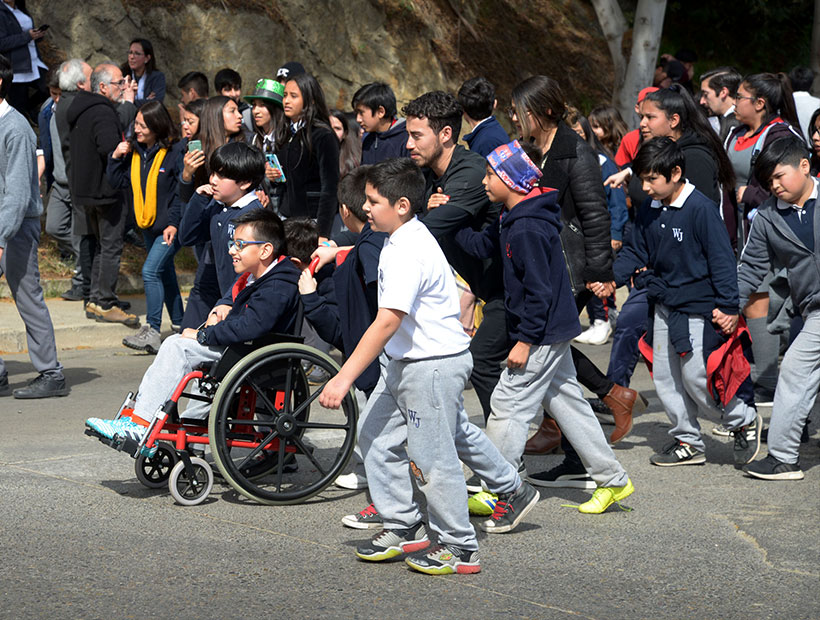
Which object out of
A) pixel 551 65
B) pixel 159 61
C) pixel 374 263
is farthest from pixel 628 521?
pixel 551 65

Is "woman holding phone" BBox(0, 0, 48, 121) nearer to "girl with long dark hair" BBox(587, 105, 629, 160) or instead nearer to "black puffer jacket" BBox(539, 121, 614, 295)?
"girl with long dark hair" BBox(587, 105, 629, 160)

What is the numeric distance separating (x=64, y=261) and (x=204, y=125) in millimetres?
4273

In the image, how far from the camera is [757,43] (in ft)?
72.6

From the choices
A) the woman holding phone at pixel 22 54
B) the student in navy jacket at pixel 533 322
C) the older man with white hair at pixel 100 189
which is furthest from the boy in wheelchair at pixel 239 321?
the woman holding phone at pixel 22 54

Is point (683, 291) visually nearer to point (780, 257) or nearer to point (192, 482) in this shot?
point (780, 257)

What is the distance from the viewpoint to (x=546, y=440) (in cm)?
667

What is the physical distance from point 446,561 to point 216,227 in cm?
287

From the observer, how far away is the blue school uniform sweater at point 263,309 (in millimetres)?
5473

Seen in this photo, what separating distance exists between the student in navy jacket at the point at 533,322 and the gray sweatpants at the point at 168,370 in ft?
4.64

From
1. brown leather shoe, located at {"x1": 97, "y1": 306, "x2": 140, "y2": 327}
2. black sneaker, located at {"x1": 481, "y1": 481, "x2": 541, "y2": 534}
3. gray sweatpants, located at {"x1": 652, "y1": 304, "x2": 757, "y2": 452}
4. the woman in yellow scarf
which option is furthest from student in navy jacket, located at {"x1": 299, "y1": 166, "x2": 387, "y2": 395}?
brown leather shoe, located at {"x1": 97, "y1": 306, "x2": 140, "y2": 327}

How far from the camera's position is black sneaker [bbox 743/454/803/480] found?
6.20 meters

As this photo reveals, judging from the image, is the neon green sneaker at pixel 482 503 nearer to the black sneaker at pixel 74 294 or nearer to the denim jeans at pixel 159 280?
the denim jeans at pixel 159 280

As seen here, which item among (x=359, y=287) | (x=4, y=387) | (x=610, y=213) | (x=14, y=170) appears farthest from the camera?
(x=610, y=213)

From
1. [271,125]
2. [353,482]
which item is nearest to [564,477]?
[353,482]
